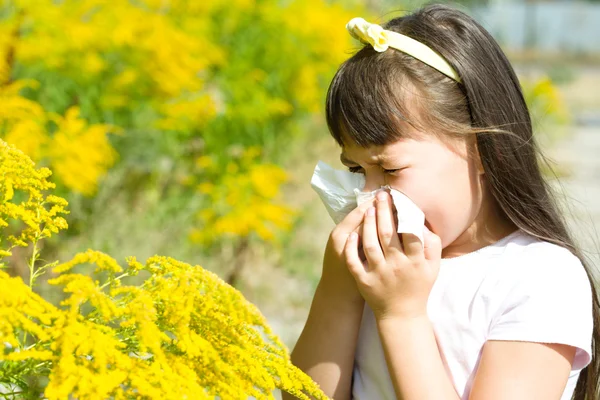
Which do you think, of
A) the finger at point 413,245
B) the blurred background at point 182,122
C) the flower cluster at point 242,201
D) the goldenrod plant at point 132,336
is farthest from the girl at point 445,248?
the flower cluster at point 242,201

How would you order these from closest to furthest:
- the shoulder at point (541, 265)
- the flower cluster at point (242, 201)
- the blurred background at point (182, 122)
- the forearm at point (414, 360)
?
the forearm at point (414, 360) < the shoulder at point (541, 265) < the blurred background at point (182, 122) < the flower cluster at point (242, 201)

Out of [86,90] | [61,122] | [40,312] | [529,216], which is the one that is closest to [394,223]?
[529,216]

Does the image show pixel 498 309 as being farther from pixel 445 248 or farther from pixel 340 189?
pixel 340 189

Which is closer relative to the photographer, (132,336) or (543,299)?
(132,336)

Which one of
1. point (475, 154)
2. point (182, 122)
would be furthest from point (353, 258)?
point (182, 122)

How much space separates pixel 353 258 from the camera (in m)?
1.58

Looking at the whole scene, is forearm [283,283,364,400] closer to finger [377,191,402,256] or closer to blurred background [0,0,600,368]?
finger [377,191,402,256]

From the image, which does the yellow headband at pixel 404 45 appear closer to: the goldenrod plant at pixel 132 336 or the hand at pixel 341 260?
the hand at pixel 341 260

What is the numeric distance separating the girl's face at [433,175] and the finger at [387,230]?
0.17 ft

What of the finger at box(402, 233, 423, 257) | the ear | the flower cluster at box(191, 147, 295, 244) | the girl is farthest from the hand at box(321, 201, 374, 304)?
the flower cluster at box(191, 147, 295, 244)

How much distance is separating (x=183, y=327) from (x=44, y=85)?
284 centimetres

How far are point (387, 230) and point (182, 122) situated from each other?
7.83 feet

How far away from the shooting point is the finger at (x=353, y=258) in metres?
1.57

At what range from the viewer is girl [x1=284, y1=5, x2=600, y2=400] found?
5.02ft
